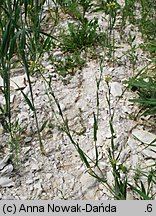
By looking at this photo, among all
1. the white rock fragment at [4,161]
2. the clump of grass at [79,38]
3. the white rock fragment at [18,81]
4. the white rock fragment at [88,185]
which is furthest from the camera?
the clump of grass at [79,38]

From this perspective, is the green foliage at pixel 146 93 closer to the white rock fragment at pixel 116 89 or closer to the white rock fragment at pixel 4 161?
the white rock fragment at pixel 116 89

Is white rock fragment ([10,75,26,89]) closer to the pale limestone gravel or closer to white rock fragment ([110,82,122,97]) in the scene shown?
the pale limestone gravel

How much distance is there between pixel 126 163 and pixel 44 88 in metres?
0.76

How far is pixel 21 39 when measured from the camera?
2266 millimetres

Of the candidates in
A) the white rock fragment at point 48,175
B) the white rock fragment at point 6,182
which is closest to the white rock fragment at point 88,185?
the white rock fragment at point 48,175

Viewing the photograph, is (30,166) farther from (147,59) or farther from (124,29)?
(124,29)

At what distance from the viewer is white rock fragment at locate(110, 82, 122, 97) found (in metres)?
2.89

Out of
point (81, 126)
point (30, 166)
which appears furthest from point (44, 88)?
point (30, 166)

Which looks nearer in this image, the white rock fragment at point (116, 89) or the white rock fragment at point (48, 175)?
the white rock fragment at point (48, 175)

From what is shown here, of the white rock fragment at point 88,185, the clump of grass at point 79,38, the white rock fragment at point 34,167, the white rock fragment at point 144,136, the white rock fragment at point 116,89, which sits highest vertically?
the clump of grass at point 79,38

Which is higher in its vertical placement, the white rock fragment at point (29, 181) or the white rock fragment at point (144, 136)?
the white rock fragment at point (144, 136)

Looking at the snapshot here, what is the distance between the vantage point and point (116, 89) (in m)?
2.92

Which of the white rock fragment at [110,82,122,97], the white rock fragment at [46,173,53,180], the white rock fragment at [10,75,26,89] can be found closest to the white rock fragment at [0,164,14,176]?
the white rock fragment at [46,173,53,180]

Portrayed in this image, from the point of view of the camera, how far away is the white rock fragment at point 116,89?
2.89 m
